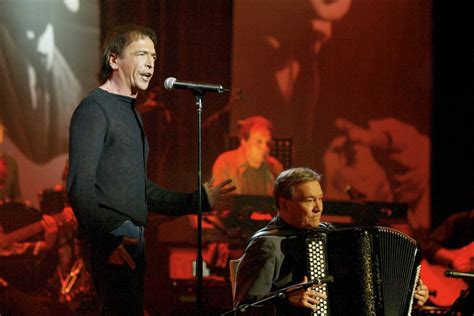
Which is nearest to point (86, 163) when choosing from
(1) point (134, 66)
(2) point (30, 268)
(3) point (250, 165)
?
(1) point (134, 66)

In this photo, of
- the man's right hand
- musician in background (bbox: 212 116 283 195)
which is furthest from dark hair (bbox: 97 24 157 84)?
musician in background (bbox: 212 116 283 195)

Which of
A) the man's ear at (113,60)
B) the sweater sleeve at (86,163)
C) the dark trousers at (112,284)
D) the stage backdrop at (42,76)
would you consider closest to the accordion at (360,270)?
the dark trousers at (112,284)

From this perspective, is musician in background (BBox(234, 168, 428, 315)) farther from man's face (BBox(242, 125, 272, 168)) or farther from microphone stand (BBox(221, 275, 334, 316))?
man's face (BBox(242, 125, 272, 168))

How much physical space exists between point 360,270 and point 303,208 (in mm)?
352

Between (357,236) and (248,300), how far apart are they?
49 centimetres

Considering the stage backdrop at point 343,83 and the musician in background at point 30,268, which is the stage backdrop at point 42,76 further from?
the stage backdrop at point 343,83

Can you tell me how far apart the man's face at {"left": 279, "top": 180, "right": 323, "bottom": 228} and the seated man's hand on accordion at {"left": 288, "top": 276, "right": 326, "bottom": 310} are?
1.08ft

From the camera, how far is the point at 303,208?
287 centimetres

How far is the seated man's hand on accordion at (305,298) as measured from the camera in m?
2.58

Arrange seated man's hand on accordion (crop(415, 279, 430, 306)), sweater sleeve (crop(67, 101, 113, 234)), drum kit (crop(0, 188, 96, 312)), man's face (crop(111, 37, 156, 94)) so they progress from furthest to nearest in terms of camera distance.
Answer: drum kit (crop(0, 188, 96, 312))
seated man's hand on accordion (crop(415, 279, 430, 306))
man's face (crop(111, 37, 156, 94))
sweater sleeve (crop(67, 101, 113, 234))

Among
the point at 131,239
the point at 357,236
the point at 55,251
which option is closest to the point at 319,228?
the point at 357,236

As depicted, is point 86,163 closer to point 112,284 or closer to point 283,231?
point 112,284

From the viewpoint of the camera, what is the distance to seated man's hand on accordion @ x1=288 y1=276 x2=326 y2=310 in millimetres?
2576

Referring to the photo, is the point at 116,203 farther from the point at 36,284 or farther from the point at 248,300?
the point at 36,284
